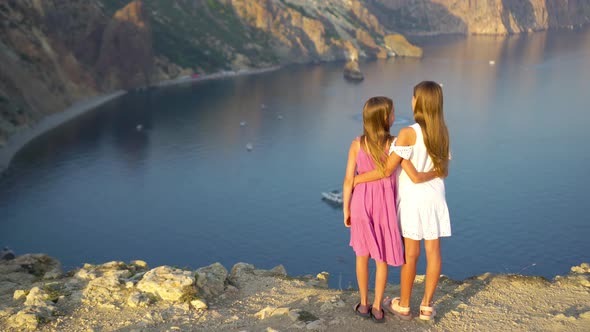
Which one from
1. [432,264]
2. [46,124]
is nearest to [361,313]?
[432,264]

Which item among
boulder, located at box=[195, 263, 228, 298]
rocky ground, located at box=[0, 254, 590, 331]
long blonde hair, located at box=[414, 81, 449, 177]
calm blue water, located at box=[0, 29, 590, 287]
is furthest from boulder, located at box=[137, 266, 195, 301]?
calm blue water, located at box=[0, 29, 590, 287]

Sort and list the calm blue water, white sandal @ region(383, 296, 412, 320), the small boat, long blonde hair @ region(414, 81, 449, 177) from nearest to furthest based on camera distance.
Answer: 1. long blonde hair @ region(414, 81, 449, 177)
2. white sandal @ region(383, 296, 412, 320)
3. the calm blue water
4. the small boat

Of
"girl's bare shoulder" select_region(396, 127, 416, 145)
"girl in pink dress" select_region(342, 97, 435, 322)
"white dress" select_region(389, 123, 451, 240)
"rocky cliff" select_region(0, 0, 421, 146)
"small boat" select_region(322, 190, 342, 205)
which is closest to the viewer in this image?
"girl's bare shoulder" select_region(396, 127, 416, 145)

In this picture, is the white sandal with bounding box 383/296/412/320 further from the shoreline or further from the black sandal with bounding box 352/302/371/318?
the shoreline

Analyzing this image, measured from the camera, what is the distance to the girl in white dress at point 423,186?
27.6 feet

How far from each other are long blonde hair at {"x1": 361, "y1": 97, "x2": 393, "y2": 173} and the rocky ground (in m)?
2.70

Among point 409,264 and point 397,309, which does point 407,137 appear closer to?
point 409,264

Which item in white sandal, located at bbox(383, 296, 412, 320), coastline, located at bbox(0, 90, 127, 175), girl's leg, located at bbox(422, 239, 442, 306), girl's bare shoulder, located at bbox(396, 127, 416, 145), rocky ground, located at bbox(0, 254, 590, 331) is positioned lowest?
coastline, located at bbox(0, 90, 127, 175)

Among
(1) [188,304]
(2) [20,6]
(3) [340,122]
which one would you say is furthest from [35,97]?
(1) [188,304]

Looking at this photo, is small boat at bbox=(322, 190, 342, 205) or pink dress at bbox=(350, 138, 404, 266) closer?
pink dress at bbox=(350, 138, 404, 266)

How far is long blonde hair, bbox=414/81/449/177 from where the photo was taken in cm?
834

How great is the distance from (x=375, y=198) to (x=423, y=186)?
74 centimetres

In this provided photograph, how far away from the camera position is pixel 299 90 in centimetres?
12825

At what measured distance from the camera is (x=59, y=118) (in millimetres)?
91562
